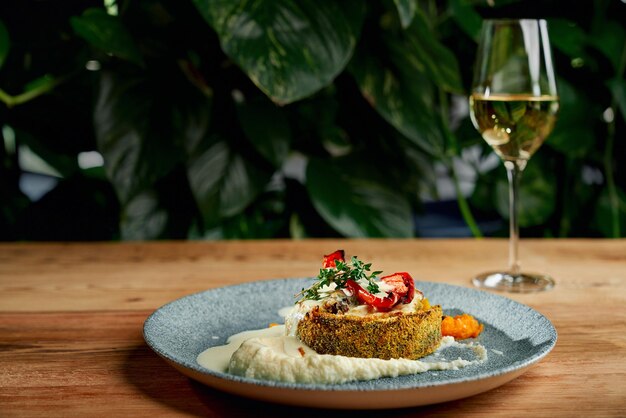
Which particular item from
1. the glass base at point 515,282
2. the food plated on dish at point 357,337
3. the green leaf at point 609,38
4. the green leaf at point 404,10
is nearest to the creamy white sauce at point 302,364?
the food plated on dish at point 357,337

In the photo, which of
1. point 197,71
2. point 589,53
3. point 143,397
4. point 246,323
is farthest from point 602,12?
point 143,397

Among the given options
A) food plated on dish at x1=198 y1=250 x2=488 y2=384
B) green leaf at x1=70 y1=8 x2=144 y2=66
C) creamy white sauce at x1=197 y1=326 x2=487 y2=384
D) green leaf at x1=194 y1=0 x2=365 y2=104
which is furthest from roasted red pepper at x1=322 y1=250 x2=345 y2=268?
green leaf at x1=70 y1=8 x2=144 y2=66

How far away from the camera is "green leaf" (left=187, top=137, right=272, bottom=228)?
1754 mm

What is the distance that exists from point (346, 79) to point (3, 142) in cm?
92

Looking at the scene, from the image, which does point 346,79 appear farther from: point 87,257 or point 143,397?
point 143,397

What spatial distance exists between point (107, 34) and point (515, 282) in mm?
1012

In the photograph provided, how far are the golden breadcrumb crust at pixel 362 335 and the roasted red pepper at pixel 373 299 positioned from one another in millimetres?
18

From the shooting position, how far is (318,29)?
1574 mm

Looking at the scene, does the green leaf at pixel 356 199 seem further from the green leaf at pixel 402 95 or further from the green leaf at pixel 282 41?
the green leaf at pixel 282 41

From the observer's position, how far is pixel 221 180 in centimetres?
177

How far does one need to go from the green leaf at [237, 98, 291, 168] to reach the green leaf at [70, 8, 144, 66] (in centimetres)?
26

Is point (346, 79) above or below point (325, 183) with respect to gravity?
above

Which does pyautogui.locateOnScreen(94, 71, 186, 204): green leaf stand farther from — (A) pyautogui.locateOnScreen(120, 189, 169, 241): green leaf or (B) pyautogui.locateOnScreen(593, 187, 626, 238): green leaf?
(B) pyautogui.locateOnScreen(593, 187, 626, 238): green leaf

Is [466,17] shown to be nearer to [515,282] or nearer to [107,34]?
[107,34]
